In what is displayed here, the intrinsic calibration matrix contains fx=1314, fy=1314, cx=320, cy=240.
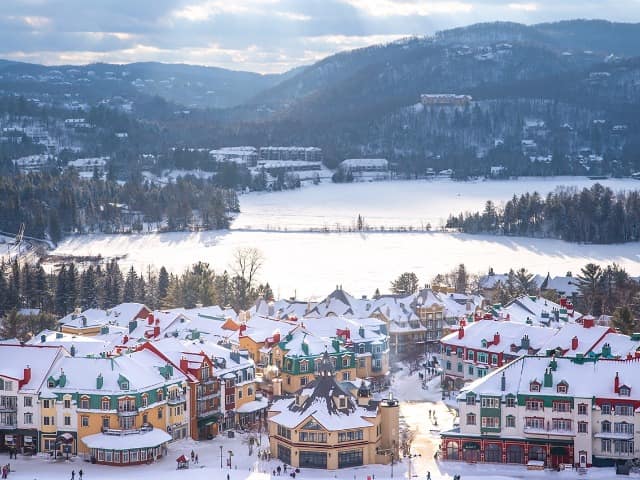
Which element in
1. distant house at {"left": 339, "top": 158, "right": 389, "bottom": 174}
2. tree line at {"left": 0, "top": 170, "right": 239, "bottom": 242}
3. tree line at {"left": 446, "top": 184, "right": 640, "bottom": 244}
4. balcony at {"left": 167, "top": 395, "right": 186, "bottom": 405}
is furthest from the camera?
distant house at {"left": 339, "top": 158, "right": 389, "bottom": 174}

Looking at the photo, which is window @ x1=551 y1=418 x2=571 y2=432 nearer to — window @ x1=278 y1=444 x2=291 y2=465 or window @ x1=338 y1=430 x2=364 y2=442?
window @ x1=338 y1=430 x2=364 y2=442

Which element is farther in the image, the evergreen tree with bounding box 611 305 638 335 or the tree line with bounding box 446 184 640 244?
the tree line with bounding box 446 184 640 244

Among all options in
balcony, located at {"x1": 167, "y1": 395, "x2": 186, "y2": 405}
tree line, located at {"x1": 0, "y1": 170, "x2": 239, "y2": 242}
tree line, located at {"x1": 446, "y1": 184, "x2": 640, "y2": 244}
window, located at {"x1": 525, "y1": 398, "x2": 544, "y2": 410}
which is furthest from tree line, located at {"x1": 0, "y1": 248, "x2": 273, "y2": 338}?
tree line, located at {"x1": 446, "y1": 184, "x2": 640, "y2": 244}

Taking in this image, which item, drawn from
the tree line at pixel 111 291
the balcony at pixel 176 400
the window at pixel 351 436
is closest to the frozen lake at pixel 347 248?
the tree line at pixel 111 291

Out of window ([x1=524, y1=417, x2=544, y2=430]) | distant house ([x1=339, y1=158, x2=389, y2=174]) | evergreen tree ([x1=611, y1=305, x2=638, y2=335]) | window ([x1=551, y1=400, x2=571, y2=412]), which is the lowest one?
distant house ([x1=339, y1=158, x2=389, y2=174])

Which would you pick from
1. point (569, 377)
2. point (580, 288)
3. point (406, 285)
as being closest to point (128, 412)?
point (569, 377)

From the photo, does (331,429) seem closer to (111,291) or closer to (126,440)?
(126,440)

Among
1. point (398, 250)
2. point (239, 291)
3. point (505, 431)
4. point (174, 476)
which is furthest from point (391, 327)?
point (398, 250)
